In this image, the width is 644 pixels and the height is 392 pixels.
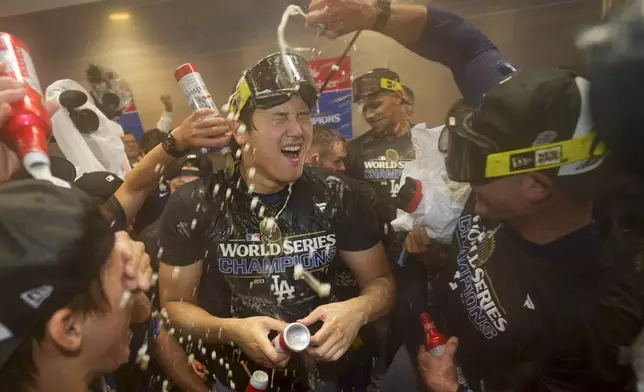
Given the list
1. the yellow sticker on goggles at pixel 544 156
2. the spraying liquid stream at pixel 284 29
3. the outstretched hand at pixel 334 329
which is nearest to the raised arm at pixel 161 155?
the spraying liquid stream at pixel 284 29

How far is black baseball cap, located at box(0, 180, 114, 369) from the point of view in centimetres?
48

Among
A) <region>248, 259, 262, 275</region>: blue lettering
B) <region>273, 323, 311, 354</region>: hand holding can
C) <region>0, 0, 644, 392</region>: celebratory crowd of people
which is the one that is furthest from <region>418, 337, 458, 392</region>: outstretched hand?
<region>248, 259, 262, 275</region>: blue lettering

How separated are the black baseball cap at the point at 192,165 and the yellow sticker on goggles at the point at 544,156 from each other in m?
0.54

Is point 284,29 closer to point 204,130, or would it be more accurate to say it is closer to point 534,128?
point 204,130

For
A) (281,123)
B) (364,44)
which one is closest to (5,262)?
(281,123)

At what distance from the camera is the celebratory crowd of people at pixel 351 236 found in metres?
0.53

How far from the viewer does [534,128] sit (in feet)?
1.85

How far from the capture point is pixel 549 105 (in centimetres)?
56

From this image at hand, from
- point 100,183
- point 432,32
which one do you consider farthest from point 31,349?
point 432,32

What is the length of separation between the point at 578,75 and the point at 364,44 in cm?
33

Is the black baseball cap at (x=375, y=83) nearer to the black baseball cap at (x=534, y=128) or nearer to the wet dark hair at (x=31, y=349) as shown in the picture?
the black baseball cap at (x=534, y=128)

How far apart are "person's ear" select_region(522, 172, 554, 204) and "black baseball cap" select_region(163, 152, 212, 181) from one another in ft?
1.90

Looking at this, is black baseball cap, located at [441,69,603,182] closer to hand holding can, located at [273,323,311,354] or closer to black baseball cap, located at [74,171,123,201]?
hand holding can, located at [273,323,311,354]

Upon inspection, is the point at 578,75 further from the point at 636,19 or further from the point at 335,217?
the point at 335,217
